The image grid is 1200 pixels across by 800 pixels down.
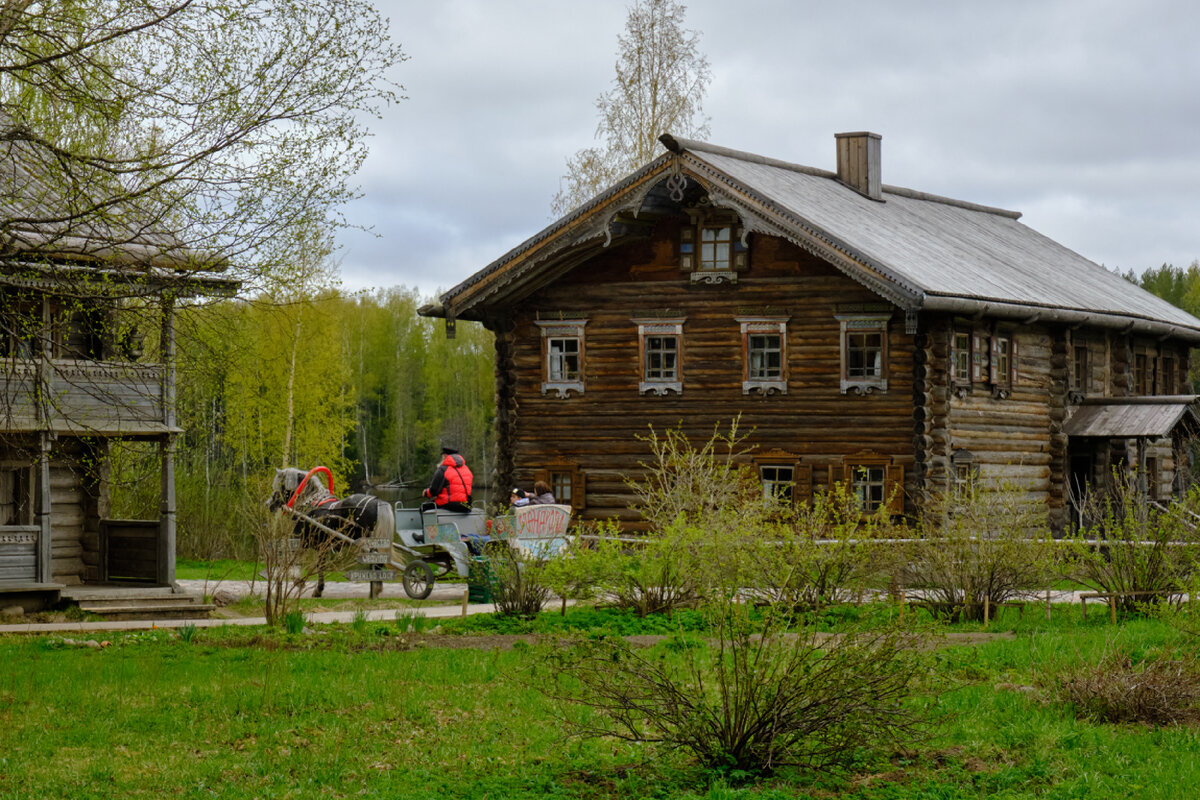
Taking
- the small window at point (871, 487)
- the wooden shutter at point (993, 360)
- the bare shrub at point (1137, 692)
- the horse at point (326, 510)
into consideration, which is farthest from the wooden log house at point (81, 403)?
the wooden shutter at point (993, 360)

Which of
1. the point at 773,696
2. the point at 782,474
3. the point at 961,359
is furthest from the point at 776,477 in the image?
the point at 773,696

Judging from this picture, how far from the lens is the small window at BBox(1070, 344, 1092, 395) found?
99.3 ft

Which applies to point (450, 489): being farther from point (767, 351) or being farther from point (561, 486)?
point (767, 351)

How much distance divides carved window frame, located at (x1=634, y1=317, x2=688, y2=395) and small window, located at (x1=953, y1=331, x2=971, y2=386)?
4897 mm

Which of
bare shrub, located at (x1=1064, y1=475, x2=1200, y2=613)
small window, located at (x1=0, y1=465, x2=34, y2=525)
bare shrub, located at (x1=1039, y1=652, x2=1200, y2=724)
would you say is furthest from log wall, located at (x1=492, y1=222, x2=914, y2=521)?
bare shrub, located at (x1=1039, y1=652, x2=1200, y2=724)

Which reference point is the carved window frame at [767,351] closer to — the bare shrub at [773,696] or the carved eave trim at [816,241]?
the carved eave trim at [816,241]

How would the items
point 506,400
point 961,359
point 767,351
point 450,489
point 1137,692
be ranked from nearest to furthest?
point 1137,692, point 450,489, point 961,359, point 767,351, point 506,400

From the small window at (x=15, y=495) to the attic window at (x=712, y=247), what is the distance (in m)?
12.0

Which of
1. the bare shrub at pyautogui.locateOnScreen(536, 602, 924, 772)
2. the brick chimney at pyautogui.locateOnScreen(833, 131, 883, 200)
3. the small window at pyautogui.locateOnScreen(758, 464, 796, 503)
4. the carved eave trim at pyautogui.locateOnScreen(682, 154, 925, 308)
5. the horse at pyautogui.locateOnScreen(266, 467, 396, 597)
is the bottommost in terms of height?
the bare shrub at pyautogui.locateOnScreen(536, 602, 924, 772)

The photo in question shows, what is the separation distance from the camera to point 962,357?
86.4 feet

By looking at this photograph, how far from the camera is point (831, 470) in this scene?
25922 mm

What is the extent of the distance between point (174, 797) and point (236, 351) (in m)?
7.76

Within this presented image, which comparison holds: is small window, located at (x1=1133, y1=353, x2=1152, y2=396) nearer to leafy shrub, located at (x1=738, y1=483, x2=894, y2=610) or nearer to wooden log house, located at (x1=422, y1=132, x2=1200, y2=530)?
wooden log house, located at (x1=422, y1=132, x2=1200, y2=530)

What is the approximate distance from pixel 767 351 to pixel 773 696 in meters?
18.1
